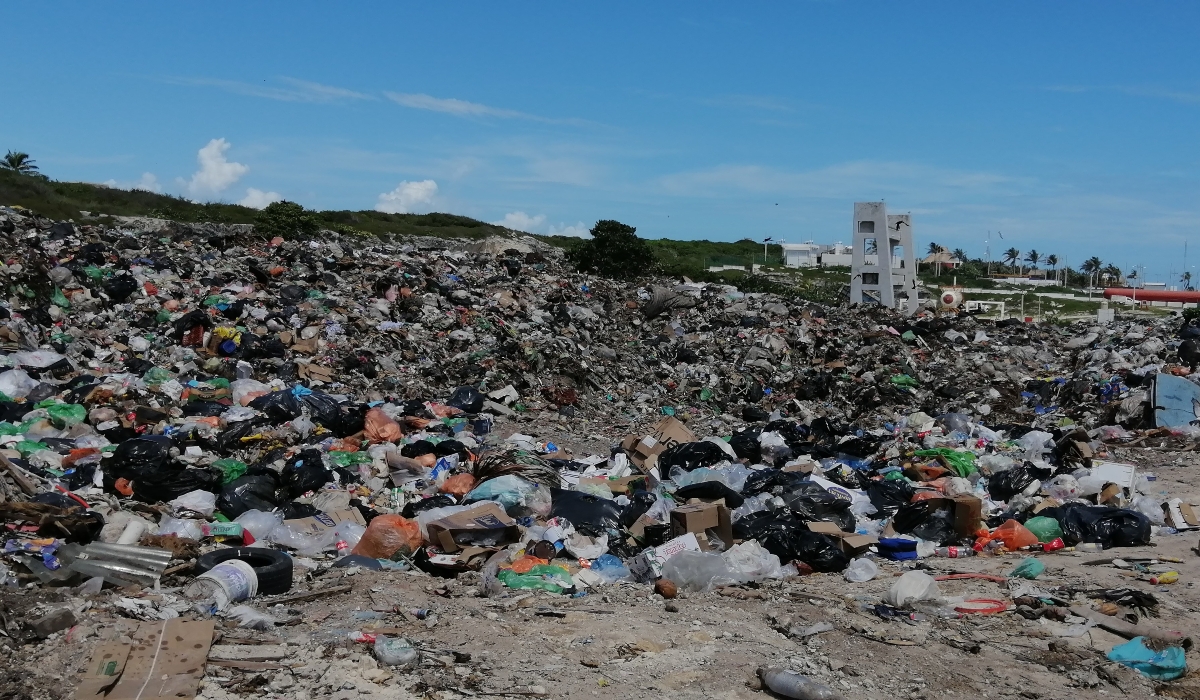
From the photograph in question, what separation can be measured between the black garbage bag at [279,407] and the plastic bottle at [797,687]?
5.74m

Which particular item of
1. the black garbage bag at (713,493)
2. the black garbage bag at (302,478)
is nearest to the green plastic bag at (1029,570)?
the black garbage bag at (713,493)

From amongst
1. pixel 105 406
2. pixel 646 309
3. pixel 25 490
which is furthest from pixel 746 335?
pixel 25 490

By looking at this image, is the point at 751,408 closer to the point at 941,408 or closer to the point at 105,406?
the point at 941,408

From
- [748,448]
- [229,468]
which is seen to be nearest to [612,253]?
[748,448]

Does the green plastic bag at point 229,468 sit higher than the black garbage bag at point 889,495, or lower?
higher

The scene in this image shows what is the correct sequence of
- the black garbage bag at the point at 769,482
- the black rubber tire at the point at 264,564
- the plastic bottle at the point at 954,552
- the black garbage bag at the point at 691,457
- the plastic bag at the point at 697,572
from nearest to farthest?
the black rubber tire at the point at 264,564 < the plastic bag at the point at 697,572 < the plastic bottle at the point at 954,552 < the black garbage bag at the point at 769,482 < the black garbage bag at the point at 691,457

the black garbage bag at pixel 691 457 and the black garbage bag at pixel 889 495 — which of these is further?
the black garbage bag at pixel 691 457

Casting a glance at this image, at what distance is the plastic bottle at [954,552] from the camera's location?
5789 mm

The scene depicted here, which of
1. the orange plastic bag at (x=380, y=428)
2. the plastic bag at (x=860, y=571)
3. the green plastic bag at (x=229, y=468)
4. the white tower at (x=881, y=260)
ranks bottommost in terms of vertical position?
the plastic bag at (x=860, y=571)

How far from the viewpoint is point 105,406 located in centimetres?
789

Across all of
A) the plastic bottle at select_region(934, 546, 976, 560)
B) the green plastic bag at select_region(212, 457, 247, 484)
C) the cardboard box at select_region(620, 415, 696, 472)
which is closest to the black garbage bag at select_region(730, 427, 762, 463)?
the cardboard box at select_region(620, 415, 696, 472)

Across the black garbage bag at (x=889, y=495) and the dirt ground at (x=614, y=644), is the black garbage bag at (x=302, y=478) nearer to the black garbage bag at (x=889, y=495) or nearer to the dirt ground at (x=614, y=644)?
the dirt ground at (x=614, y=644)

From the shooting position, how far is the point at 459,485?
6.72m

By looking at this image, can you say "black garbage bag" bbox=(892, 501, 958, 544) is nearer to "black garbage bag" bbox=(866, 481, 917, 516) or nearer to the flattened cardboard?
"black garbage bag" bbox=(866, 481, 917, 516)
